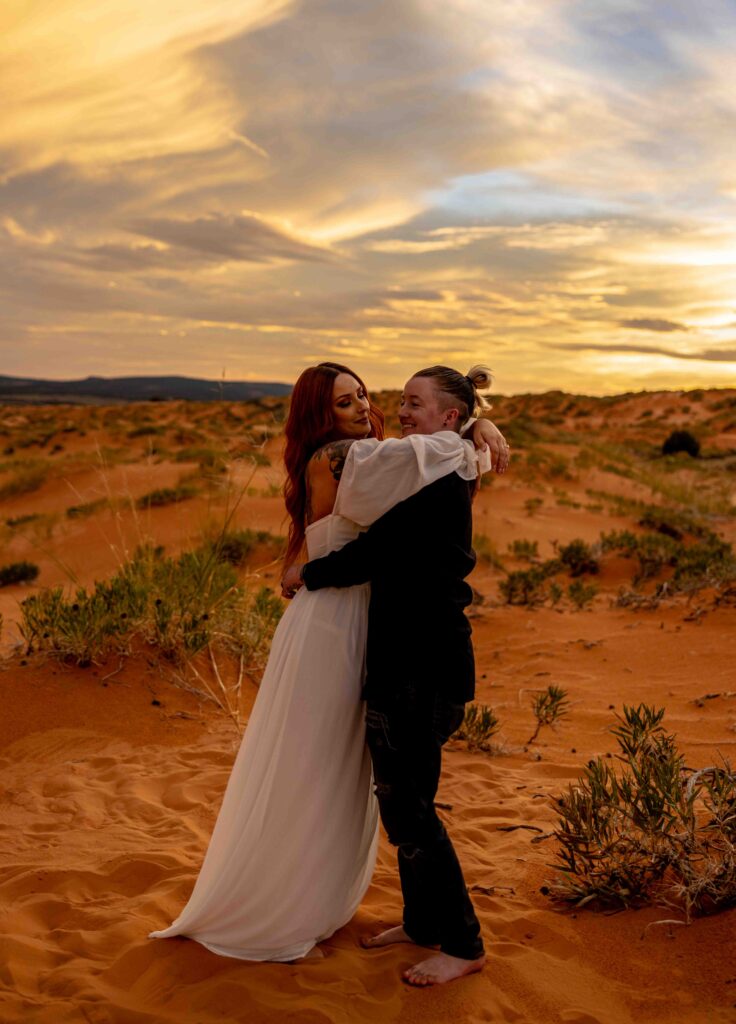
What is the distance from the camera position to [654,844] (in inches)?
137

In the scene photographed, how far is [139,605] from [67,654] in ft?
1.92

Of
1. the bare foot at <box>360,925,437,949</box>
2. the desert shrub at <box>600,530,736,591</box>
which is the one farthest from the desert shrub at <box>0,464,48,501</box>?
the bare foot at <box>360,925,437,949</box>

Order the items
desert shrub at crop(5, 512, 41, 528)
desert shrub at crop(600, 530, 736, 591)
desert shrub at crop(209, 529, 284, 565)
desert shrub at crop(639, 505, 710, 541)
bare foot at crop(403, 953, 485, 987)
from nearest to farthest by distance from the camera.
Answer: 1. bare foot at crop(403, 953, 485, 987)
2. desert shrub at crop(600, 530, 736, 591)
3. desert shrub at crop(209, 529, 284, 565)
4. desert shrub at crop(639, 505, 710, 541)
5. desert shrub at crop(5, 512, 41, 528)

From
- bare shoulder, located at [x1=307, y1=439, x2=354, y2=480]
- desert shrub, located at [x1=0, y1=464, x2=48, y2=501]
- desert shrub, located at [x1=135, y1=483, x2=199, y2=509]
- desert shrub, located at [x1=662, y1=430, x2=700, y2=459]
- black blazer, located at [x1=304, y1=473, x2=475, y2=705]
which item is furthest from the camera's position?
desert shrub, located at [x1=662, y1=430, x2=700, y2=459]

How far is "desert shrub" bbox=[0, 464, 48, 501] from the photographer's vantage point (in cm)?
1930

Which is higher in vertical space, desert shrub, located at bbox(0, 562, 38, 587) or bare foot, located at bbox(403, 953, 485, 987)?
bare foot, located at bbox(403, 953, 485, 987)

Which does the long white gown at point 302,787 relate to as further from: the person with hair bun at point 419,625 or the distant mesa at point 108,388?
the distant mesa at point 108,388

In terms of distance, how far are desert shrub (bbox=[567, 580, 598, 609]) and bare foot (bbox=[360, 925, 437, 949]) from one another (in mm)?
6580

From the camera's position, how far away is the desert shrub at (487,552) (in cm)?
1216

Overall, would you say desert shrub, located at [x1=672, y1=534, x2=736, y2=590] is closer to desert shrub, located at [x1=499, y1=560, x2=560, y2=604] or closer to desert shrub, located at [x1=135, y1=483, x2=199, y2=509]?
desert shrub, located at [x1=499, y1=560, x2=560, y2=604]

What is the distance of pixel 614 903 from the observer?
3486 mm

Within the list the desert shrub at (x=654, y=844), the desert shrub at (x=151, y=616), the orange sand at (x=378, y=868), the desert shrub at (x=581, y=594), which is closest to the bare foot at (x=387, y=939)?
the orange sand at (x=378, y=868)

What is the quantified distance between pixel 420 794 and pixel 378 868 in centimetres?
150

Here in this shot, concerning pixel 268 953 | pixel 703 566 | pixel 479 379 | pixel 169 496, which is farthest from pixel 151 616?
pixel 169 496
